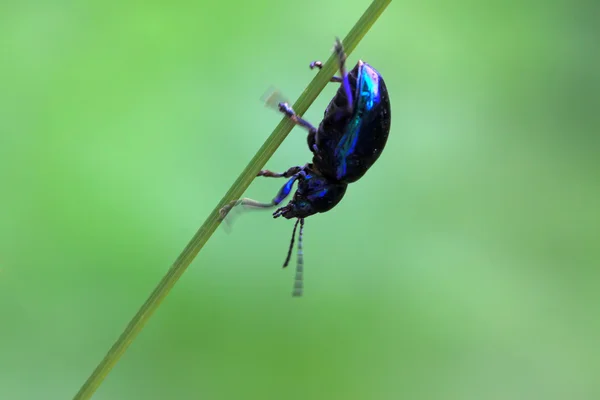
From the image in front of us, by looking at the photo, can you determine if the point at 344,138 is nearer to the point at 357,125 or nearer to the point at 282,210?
the point at 357,125

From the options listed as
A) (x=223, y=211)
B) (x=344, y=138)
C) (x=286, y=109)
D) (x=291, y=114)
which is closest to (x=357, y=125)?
(x=344, y=138)

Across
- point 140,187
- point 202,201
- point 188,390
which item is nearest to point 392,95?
point 202,201

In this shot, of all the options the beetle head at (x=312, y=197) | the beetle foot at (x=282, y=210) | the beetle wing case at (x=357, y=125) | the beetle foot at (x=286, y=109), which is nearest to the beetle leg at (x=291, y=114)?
the beetle foot at (x=286, y=109)

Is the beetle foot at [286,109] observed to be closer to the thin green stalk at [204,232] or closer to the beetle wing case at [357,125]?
the thin green stalk at [204,232]

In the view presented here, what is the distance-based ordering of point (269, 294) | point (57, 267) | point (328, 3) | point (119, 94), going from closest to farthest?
point (57, 267) < point (269, 294) < point (119, 94) < point (328, 3)

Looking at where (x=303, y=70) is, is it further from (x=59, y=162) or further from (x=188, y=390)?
(x=188, y=390)

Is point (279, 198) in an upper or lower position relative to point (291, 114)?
lower

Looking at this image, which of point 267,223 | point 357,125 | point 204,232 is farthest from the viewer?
point 267,223
